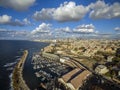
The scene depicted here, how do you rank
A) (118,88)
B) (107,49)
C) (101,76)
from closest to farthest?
(118,88)
(101,76)
(107,49)

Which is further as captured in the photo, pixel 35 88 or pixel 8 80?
pixel 8 80

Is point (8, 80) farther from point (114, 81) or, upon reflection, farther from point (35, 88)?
point (114, 81)

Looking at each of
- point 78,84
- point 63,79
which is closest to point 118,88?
point 78,84

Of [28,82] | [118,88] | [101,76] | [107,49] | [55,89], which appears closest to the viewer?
[55,89]

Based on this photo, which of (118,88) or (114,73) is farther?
(114,73)

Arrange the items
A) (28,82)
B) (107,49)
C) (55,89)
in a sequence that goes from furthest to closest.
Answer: (107,49)
(28,82)
(55,89)

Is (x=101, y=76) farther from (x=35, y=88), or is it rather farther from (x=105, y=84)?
(x=35, y=88)

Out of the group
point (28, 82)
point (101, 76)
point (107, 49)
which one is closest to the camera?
point (28, 82)

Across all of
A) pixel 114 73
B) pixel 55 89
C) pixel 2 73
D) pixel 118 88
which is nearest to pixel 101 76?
pixel 114 73
